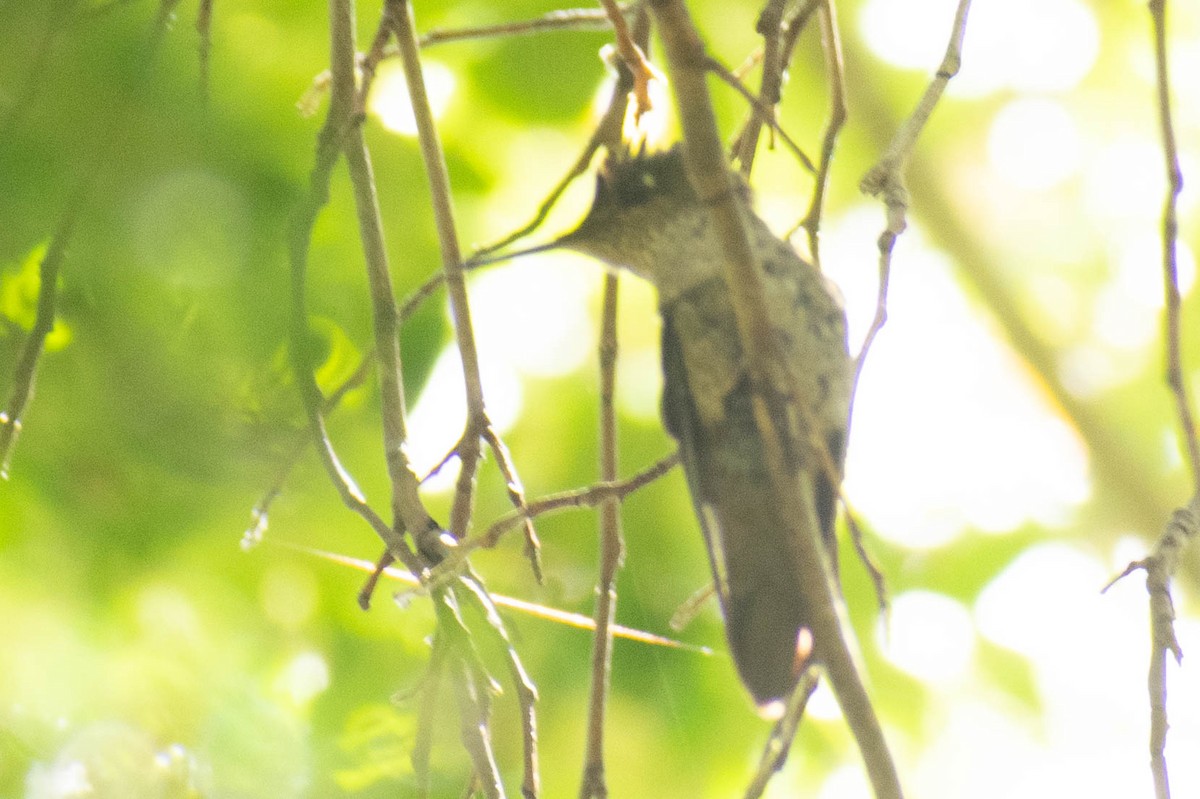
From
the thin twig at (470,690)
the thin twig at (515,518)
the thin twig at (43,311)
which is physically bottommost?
the thin twig at (470,690)

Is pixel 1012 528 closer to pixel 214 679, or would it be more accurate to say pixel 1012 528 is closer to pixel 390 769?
pixel 390 769

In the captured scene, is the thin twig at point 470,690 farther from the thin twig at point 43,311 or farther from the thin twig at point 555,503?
the thin twig at point 43,311

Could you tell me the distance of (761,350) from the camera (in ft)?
4.77

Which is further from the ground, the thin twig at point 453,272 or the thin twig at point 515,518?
the thin twig at point 453,272

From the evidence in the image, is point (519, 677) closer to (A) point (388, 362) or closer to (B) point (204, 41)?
(A) point (388, 362)

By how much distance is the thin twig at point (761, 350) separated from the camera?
4.08 feet

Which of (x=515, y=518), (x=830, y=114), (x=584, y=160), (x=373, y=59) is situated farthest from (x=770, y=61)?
(x=515, y=518)

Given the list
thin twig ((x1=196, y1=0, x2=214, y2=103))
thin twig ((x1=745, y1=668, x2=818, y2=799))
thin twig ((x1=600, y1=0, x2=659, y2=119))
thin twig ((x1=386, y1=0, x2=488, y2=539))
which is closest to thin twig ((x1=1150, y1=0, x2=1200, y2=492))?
thin twig ((x1=745, y1=668, x2=818, y2=799))

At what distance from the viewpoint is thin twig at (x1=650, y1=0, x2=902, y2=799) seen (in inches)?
49.0

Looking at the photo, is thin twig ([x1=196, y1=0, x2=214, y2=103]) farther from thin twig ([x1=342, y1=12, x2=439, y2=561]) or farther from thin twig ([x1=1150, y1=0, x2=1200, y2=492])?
thin twig ([x1=1150, y1=0, x2=1200, y2=492])

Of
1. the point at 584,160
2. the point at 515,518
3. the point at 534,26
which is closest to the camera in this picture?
the point at 515,518

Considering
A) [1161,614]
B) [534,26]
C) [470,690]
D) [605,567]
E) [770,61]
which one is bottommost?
[470,690]

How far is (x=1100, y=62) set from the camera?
13.8ft

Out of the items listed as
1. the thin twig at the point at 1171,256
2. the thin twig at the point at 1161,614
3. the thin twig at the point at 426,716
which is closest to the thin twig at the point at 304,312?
the thin twig at the point at 426,716
